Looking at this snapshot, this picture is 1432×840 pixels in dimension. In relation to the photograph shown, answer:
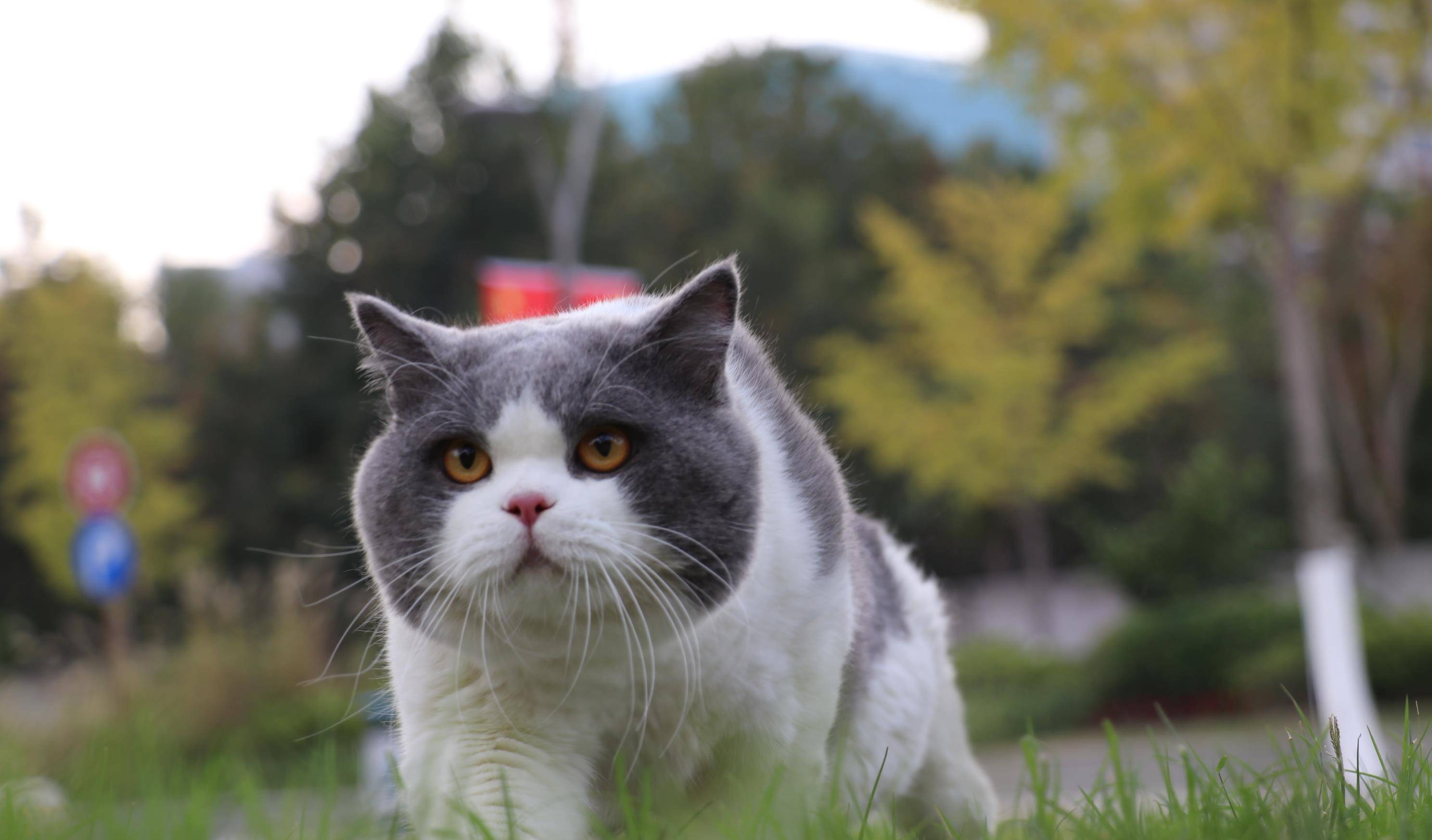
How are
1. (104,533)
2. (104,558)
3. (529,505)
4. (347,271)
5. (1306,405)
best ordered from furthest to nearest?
(347,271) → (1306,405) → (104,533) → (104,558) → (529,505)

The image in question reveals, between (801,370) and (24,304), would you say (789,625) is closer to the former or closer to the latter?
(801,370)

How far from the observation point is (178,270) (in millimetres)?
27281

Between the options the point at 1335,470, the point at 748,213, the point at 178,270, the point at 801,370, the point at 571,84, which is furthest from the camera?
the point at 178,270

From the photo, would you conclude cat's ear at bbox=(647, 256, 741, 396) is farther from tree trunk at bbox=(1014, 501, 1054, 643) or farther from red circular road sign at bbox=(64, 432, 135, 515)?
tree trunk at bbox=(1014, 501, 1054, 643)

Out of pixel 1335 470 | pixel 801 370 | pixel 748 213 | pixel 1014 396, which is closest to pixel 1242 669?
pixel 1014 396

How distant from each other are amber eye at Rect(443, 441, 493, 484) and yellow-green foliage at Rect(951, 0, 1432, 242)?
12007 mm

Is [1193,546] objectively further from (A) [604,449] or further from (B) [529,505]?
(B) [529,505]

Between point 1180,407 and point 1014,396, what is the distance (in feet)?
26.7

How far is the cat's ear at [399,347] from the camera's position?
87.2 inches

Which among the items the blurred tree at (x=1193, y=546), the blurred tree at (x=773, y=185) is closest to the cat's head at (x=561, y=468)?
the blurred tree at (x=1193, y=546)

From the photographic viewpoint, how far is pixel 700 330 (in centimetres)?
217

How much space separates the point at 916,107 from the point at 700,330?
3372cm

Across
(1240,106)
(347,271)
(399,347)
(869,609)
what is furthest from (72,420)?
(869,609)

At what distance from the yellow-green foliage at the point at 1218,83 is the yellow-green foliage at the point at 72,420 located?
16.4 meters
